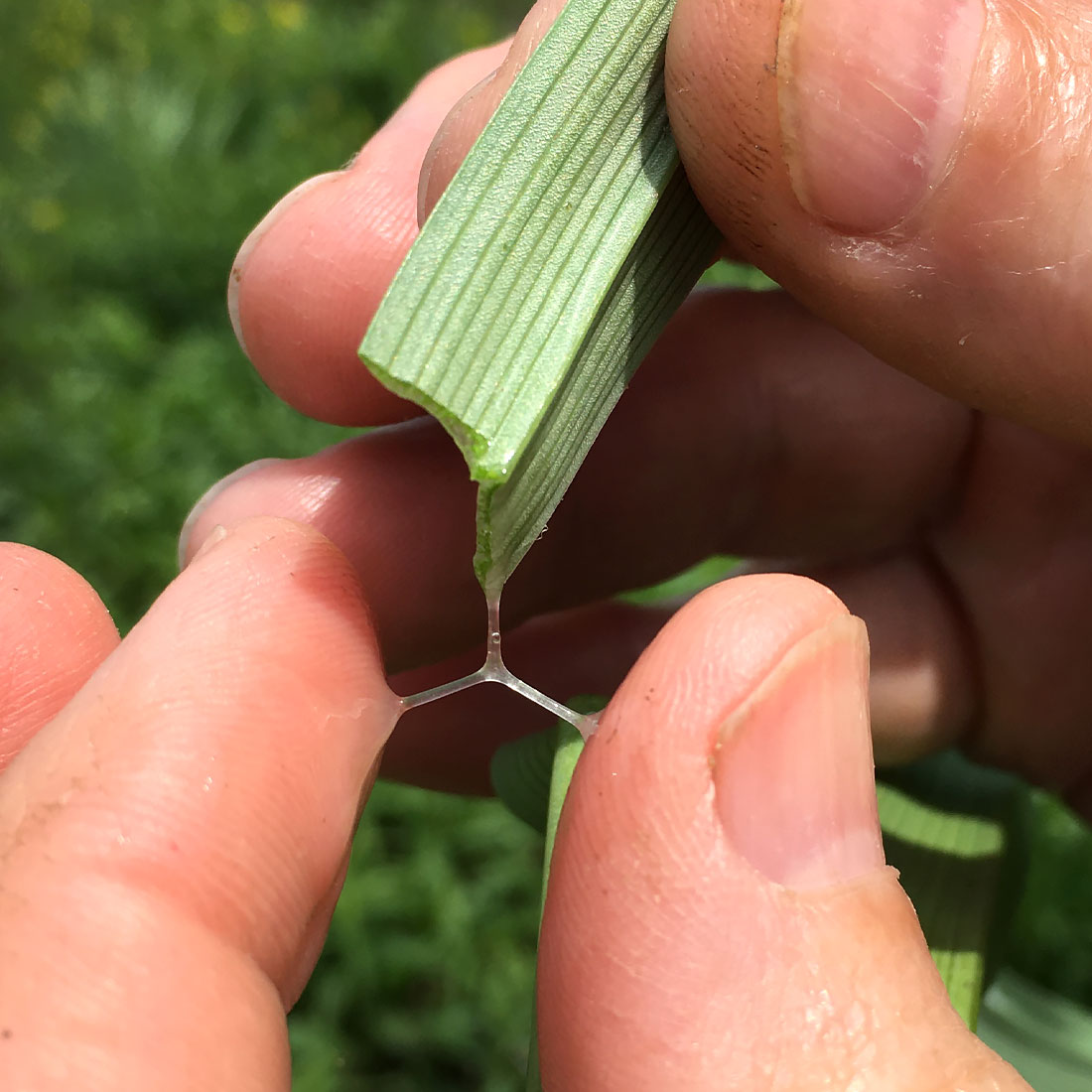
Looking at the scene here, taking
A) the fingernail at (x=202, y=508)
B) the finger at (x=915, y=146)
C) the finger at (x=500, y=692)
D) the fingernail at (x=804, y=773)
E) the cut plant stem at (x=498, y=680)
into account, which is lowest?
the finger at (x=500, y=692)

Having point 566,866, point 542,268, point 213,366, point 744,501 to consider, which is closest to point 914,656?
point 744,501

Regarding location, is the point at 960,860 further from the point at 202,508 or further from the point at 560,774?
the point at 202,508

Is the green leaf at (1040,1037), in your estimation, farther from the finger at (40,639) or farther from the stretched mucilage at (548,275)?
the finger at (40,639)

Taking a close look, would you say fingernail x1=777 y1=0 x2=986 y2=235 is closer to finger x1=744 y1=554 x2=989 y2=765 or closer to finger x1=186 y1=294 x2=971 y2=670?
finger x1=186 y1=294 x2=971 y2=670

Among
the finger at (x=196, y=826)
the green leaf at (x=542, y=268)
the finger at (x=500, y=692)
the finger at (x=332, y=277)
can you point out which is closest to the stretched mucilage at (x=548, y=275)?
the green leaf at (x=542, y=268)

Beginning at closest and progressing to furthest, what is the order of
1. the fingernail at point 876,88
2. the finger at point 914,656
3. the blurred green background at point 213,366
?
the fingernail at point 876,88 < the finger at point 914,656 < the blurred green background at point 213,366

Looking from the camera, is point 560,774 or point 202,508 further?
point 202,508
